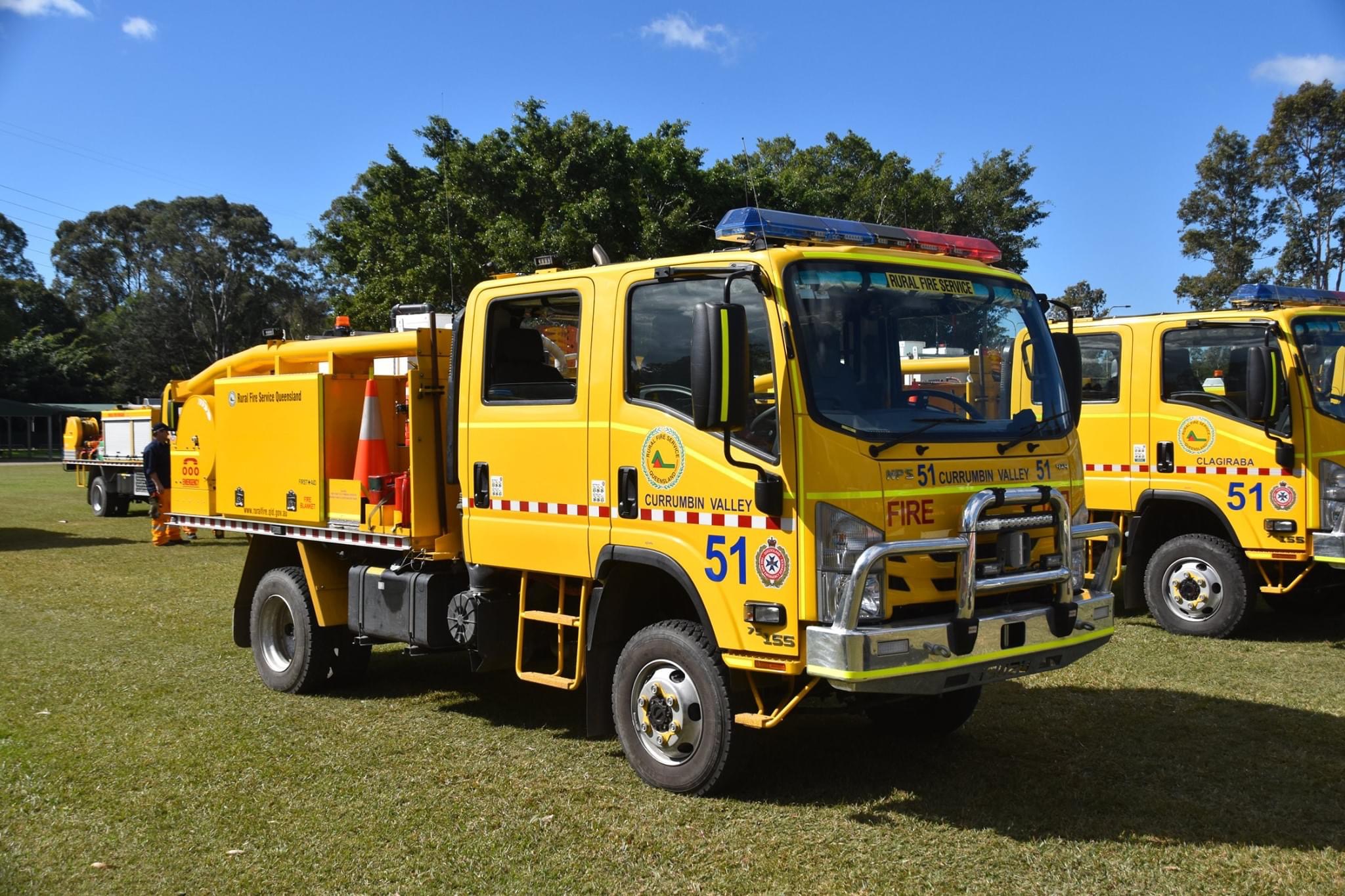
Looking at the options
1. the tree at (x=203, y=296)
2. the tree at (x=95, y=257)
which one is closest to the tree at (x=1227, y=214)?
the tree at (x=203, y=296)

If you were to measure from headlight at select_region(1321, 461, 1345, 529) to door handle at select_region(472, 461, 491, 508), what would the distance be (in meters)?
6.32

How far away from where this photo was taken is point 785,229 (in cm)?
557

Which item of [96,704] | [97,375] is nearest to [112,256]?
[97,375]

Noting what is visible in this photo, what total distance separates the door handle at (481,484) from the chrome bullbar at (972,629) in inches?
95.9

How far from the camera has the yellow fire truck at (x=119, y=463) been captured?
79.0 ft

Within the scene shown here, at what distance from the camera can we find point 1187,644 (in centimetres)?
929

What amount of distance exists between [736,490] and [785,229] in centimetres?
130

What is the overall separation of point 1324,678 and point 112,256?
88727 mm

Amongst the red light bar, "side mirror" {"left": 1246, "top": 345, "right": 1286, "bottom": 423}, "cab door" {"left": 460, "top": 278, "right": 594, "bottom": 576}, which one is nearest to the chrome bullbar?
the red light bar

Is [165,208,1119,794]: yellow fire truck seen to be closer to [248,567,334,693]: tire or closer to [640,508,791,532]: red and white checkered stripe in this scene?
[640,508,791,532]: red and white checkered stripe

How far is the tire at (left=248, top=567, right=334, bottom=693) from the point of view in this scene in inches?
314

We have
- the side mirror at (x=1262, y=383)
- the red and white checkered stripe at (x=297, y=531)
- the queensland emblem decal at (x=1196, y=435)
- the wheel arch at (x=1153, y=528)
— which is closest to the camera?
the red and white checkered stripe at (x=297, y=531)

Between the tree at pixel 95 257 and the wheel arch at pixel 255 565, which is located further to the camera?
the tree at pixel 95 257

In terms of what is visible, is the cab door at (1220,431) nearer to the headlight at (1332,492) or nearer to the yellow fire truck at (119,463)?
the headlight at (1332,492)
